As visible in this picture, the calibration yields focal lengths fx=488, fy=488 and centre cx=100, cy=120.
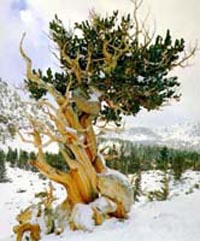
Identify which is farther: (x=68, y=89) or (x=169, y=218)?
(x=68, y=89)

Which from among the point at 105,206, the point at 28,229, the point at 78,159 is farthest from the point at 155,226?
the point at 28,229

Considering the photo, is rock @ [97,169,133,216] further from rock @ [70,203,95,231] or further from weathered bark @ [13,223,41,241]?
weathered bark @ [13,223,41,241]

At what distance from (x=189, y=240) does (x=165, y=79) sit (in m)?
3.67

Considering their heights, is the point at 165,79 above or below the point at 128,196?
above

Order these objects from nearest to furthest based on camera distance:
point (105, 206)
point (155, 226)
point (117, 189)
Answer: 1. point (155, 226)
2. point (105, 206)
3. point (117, 189)

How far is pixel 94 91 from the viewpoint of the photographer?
10156 mm

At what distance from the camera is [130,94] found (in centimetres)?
1010

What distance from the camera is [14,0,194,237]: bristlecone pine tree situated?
9906 mm

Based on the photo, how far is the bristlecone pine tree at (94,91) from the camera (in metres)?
9.91

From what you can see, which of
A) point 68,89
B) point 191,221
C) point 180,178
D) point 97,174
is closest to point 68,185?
point 97,174

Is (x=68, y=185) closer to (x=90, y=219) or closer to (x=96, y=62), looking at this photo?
(x=90, y=219)

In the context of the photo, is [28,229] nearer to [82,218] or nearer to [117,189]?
[82,218]

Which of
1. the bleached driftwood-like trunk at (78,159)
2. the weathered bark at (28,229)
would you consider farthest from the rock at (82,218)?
the weathered bark at (28,229)

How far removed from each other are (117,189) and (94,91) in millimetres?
2084
